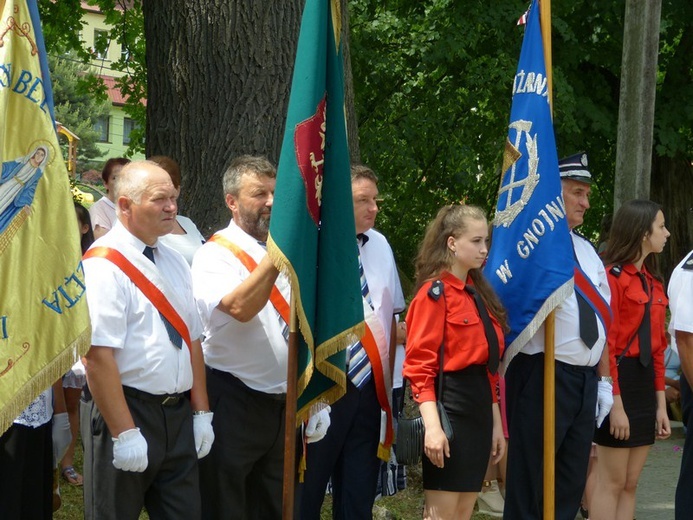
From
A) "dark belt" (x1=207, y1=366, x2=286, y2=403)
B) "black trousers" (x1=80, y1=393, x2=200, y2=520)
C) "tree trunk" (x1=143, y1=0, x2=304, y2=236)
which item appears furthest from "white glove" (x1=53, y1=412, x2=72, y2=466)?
"tree trunk" (x1=143, y1=0, x2=304, y2=236)

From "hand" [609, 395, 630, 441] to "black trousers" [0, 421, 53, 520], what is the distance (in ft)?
9.75

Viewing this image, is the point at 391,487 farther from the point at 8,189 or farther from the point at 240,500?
the point at 8,189

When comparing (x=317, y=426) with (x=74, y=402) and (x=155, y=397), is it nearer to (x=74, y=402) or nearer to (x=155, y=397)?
(x=155, y=397)

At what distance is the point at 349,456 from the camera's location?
527 cm

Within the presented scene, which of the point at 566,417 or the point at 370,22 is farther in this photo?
the point at 370,22

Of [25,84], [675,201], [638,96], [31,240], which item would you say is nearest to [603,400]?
[31,240]

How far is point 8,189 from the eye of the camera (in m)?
3.98

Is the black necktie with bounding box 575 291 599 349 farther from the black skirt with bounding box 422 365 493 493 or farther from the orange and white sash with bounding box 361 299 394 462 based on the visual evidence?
the orange and white sash with bounding box 361 299 394 462

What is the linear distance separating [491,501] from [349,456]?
6.76 feet

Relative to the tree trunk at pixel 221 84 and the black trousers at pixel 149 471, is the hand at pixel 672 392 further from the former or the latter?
the black trousers at pixel 149 471

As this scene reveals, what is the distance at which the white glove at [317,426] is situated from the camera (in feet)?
15.9

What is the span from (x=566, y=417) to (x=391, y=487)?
100cm

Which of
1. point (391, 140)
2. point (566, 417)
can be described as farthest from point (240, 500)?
point (391, 140)

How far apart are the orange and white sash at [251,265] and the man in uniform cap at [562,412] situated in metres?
1.45
